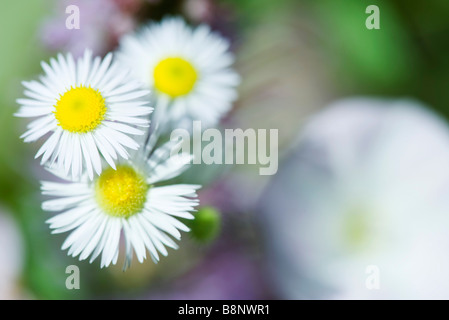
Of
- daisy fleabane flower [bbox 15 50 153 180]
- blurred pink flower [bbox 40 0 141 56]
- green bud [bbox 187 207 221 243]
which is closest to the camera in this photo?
daisy fleabane flower [bbox 15 50 153 180]

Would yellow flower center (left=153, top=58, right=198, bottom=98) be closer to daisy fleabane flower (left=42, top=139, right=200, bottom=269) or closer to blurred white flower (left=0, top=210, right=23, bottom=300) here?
daisy fleabane flower (left=42, top=139, right=200, bottom=269)

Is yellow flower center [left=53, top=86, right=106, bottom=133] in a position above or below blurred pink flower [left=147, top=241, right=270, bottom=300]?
above

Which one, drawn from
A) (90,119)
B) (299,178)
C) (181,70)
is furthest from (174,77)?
(299,178)

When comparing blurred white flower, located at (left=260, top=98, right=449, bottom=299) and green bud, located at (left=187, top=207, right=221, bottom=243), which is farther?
blurred white flower, located at (left=260, top=98, right=449, bottom=299)

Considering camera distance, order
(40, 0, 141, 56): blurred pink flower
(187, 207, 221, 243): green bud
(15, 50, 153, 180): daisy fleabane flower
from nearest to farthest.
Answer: (15, 50, 153, 180): daisy fleabane flower < (187, 207, 221, 243): green bud < (40, 0, 141, 56): blurred pink flower

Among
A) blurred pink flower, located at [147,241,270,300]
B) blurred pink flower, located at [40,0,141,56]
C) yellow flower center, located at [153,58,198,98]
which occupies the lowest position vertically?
blurred pink flower, located at [147,241,270,300]

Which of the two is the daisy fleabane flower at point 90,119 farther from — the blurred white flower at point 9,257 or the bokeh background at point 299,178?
the blurred white flower at point 9,257

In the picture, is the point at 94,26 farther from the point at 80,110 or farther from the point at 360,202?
the point at 360,202

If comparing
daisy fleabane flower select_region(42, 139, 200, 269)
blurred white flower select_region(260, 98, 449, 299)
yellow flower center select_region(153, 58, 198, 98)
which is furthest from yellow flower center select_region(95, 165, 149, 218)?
blurred white flower select_region(260, 98, 449, 299)
